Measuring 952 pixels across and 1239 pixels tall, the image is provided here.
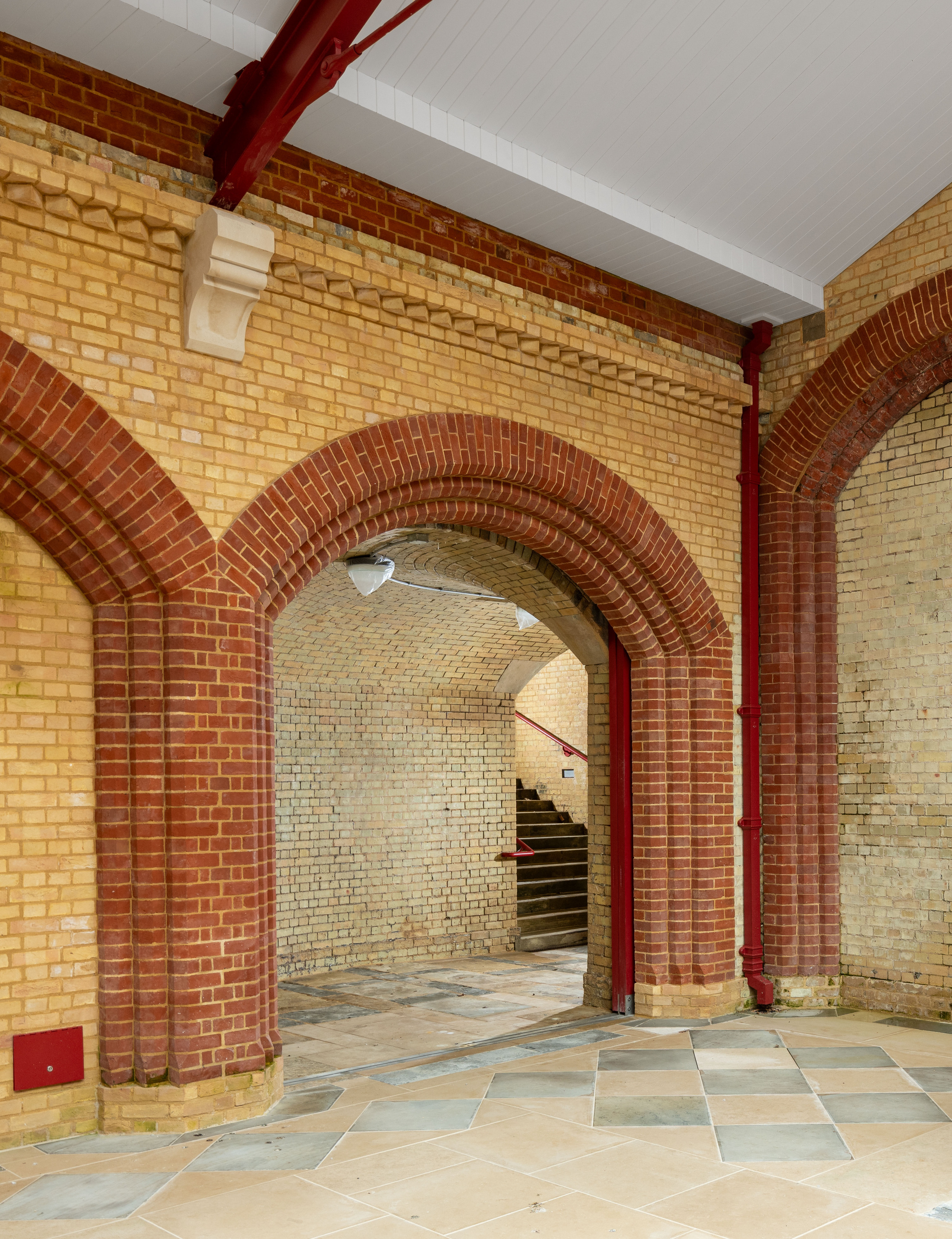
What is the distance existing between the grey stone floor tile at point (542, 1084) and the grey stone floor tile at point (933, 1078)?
172 cm

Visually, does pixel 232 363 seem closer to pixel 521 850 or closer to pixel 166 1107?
pixel 166 1107

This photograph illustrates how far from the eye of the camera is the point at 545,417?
284 inches

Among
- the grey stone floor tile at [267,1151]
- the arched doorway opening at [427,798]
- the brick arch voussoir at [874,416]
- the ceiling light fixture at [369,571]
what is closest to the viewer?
the grey stone floor tile at [267,1151]

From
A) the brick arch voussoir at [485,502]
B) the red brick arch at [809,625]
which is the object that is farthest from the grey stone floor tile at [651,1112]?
the brick arch voussoir at [485,502]

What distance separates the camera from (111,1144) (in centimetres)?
507

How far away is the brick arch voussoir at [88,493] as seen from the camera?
5016 millimetres

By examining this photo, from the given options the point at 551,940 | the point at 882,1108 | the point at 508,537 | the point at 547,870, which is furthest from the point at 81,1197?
the point at 547,870

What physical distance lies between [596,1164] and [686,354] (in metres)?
5.33

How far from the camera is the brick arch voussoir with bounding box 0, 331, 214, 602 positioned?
5.02 metres

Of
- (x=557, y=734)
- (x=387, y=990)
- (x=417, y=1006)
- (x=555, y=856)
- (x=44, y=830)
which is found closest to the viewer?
(x=44, y=830)

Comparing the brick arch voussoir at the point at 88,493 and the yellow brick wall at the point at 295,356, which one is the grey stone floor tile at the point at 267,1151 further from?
the yellow brick wall at the point at 295,356

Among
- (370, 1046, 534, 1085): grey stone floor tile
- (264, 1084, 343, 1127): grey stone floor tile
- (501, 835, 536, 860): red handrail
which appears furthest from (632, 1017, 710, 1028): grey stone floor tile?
(501, 835, 536, 860): red handrail

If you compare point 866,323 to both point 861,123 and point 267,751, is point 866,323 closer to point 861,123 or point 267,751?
point 861,123

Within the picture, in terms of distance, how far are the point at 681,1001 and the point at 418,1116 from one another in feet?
9.13
